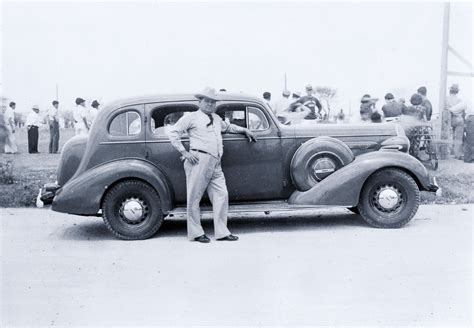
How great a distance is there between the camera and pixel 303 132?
813 centimetres

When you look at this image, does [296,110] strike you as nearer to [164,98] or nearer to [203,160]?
[164,98]

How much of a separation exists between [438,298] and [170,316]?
86.1 inches

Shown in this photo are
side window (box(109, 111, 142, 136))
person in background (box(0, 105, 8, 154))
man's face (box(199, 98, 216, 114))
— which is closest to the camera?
man's face (box(199, 98, 216, 114))

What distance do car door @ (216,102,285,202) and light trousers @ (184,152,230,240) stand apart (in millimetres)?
426

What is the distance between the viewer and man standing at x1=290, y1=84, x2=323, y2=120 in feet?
34.6

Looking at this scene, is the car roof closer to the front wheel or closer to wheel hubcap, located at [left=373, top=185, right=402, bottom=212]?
the front wheel

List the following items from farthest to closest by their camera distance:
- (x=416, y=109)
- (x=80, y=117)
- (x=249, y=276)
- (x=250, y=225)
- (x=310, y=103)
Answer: (x=80, y=117) → (x=416, y=109) → (x=310, y=103) → (x=250, y=225) → (x=249, y=276)

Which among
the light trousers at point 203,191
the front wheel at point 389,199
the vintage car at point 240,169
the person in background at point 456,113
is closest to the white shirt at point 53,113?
the vintage car at point 240,169

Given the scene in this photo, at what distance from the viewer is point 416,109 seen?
11.7 meters

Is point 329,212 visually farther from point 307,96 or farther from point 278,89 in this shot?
point 278,89

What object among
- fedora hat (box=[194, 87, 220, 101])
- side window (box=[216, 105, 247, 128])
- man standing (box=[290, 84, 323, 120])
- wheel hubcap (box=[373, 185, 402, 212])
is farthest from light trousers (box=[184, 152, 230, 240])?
man standing (box=[290, 84, 323, 120])

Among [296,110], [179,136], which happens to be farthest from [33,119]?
[179,136]

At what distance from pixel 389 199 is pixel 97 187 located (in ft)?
12.3

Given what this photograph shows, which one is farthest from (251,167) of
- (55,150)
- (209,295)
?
(55,150)
